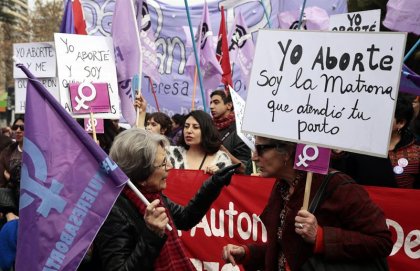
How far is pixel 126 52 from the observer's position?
20.1 feet

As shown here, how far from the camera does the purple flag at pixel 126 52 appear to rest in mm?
6086

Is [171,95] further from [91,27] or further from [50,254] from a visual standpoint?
[50,254]

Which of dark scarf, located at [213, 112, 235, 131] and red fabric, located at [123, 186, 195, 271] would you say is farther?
dark scarf, located at [213, 112, 235, 131]

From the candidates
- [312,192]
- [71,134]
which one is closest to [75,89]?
[71,134]

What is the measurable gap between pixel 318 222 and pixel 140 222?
0.81m

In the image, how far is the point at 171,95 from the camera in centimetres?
1016

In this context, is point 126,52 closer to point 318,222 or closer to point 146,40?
point 146,40

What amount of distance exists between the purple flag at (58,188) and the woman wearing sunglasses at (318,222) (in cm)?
81

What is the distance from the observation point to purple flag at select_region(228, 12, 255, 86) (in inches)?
362

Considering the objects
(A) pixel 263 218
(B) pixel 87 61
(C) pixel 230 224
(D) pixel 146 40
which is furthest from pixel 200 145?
(D) pixel 146 40

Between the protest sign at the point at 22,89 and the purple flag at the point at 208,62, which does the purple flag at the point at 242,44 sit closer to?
the purple flag at the point at 208,62

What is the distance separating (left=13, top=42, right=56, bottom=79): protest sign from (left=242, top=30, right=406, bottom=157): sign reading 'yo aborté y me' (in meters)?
4.75

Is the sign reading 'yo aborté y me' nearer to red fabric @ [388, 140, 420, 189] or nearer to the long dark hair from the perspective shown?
red fabric @ [388, 140, 420, 189]

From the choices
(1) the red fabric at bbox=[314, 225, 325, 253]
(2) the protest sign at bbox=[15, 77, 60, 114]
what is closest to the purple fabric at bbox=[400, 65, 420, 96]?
(1) the red fabric at bbox=[314, 225, 325, 253]
